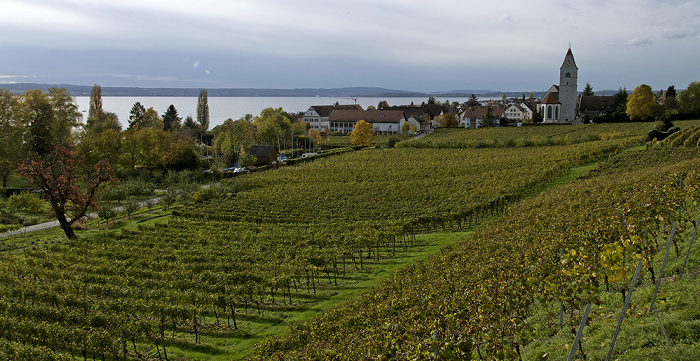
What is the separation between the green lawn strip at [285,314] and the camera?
15.0 m

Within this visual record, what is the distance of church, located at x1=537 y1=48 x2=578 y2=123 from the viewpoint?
371 ft

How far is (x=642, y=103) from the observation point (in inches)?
3605

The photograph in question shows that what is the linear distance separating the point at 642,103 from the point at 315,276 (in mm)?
93490

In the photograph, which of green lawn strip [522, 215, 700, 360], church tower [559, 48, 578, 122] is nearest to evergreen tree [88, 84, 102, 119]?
green lawn strip [522, 215, 700, 360]

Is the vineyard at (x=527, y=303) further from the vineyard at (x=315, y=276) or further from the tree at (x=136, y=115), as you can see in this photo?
the tree at (x=136, y=115)

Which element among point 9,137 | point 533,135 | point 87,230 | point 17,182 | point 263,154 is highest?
point 533,135

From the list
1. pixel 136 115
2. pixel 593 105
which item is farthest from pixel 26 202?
pixel 593 105

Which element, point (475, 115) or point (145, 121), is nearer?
point (145, 121)

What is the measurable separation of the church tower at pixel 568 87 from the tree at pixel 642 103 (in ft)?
67.8

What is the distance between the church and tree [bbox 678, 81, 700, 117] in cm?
2766

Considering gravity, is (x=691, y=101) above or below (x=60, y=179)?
above

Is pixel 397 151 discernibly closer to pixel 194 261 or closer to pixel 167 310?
pixel 194 261

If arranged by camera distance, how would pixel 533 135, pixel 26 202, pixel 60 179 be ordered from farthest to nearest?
pixel 533 135 < pixel 26 202 < pixel 60 179

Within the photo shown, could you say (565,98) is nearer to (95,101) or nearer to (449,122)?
(449,122)
